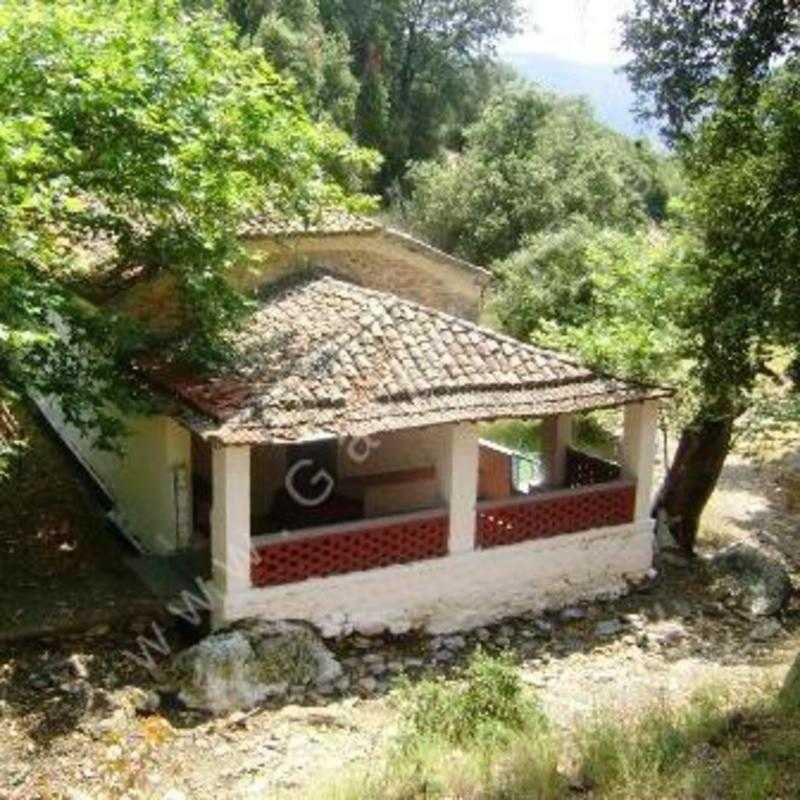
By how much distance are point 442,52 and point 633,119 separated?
3371 centimetres

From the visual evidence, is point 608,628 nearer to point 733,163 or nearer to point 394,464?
point 394,464

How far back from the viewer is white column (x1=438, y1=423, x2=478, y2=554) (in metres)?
13.6

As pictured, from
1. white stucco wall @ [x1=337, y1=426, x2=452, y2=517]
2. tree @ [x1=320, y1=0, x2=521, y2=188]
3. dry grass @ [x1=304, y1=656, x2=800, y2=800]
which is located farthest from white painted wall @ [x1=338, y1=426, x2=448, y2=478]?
tree @ [x1=320, y1=0, x2=521, y2=188]

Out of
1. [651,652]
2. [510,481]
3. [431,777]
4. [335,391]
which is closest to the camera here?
[431,777]

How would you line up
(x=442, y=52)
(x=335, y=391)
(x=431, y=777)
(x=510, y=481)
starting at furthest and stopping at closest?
(x=442, y=52) < (x=510, y=481) < (x=335, y=391) < (x=431, y=777)

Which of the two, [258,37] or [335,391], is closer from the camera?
[335,391]

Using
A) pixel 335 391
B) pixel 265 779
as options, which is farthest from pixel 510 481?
pixel 265 779

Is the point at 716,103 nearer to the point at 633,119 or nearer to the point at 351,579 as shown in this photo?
the point at 633,119

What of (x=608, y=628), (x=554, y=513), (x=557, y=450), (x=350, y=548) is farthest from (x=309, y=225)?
(x=608, y=628)

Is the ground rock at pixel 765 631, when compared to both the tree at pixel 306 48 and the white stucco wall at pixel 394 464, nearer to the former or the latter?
the white stucco wall at pixel 394 464

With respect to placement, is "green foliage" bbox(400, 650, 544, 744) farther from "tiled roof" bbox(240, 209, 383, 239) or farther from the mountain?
the mountain

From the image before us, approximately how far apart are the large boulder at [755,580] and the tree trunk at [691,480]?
107 cm

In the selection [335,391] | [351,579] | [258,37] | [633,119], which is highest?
[258,37]

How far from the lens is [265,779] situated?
10.1 m
